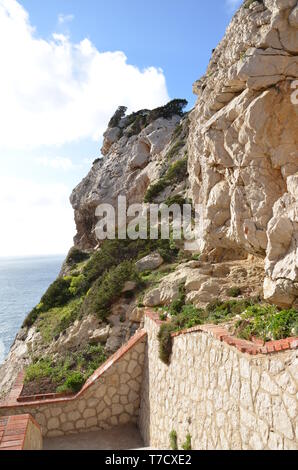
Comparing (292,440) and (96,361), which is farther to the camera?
(96,361)

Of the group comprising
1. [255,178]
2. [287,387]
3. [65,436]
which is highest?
[255,178]

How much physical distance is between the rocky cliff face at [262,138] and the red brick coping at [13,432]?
19.6 feet

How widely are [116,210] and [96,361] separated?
850 inches

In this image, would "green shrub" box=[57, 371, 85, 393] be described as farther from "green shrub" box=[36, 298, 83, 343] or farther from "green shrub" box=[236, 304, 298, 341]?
"green shrub" box=[236, 304, 298, 341]

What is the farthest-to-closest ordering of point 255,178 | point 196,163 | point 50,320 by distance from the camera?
1. point 50,320
2. point 196,163
3. point 255,178

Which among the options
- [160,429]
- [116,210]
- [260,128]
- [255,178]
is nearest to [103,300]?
[160,429]

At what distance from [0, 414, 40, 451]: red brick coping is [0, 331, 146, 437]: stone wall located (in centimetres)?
385

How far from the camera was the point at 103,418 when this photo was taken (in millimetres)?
9992

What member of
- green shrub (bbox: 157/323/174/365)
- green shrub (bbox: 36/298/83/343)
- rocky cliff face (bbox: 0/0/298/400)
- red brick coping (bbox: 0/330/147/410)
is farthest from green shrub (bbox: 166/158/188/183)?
green shrub (bbox: 157/323/174/365)

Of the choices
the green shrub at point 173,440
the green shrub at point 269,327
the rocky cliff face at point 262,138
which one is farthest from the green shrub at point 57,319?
the green shrub at point 269,327

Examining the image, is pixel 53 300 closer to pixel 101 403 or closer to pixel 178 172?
pixel 101 403

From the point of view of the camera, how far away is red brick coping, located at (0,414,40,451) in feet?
16.6

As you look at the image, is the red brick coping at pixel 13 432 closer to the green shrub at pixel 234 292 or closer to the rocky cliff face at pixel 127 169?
the green shrub at pixel 234 292
